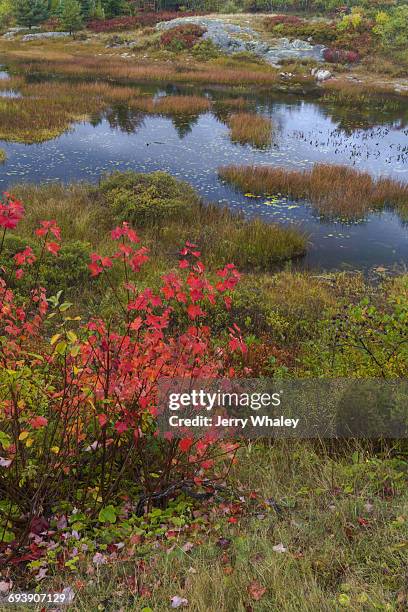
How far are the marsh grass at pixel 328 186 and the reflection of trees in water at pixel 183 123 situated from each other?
6.50 meters

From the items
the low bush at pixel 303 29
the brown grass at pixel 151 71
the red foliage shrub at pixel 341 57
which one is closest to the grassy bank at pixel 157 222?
the brown grass at pixel 151 71

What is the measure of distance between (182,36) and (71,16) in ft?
50.7

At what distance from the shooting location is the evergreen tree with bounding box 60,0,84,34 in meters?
52.2

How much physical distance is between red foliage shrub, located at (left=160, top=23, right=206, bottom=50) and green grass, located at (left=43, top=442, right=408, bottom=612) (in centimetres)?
4812

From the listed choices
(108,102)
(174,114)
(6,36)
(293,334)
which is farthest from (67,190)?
(6,36)

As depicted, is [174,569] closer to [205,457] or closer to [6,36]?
[205,457]

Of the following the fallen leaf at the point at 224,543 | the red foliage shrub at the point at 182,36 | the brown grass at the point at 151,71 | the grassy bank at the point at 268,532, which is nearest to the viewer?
the grassy bank at the point at 268,532

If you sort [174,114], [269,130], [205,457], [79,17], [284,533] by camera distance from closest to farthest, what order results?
[284,533], [205,457], [269,130], [174,114], [79,17]

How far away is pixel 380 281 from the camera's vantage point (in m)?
9.88

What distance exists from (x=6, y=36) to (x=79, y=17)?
9497 millimetres

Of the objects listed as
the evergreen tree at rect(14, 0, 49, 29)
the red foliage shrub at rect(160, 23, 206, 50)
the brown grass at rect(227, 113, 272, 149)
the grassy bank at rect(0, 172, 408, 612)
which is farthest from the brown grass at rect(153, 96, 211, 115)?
the evergreen tree at rect(14, 0, 49, 29)

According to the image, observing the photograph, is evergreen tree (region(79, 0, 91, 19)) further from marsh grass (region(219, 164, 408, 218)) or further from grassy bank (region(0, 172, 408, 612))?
grassy bank (region(0, 172, 408, 612))

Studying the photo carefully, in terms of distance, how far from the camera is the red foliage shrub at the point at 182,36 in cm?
4490

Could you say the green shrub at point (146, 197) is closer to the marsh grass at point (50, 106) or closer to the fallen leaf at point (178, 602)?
the marsh grass at point (50, 106)
